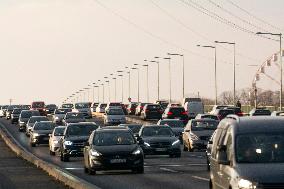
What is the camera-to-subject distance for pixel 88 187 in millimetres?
23172

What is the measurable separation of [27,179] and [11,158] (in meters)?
19.2

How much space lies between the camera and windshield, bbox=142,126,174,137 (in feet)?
158

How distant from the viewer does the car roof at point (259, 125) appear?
58.7ft

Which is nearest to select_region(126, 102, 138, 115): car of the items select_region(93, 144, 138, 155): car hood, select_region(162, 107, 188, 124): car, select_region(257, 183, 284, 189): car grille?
select_region(162, 107, 188, 124): car

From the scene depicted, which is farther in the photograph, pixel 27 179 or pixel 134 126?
pixel 134 126

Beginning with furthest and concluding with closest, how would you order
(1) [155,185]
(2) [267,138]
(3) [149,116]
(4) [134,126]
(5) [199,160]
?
(3) [149,116] < (4) [134,126] < (5) [199,160] < (1) [155,185] < (2) [267,138]

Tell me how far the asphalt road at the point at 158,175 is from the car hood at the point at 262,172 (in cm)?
1016

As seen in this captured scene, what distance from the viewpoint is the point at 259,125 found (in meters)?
18.0

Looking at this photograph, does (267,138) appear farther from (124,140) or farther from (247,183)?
(124,140)

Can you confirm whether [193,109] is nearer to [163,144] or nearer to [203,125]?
[203,125]

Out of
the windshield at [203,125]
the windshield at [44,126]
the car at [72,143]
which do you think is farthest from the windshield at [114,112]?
the car at [72,143]

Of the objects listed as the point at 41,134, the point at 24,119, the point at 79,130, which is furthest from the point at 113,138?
the point at 24,119

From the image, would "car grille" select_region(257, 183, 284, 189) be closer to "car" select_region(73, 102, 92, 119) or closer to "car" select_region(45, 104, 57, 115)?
"car" select_region(73, 102, 92, 119)

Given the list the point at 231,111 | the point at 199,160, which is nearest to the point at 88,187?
the point at 199,160
